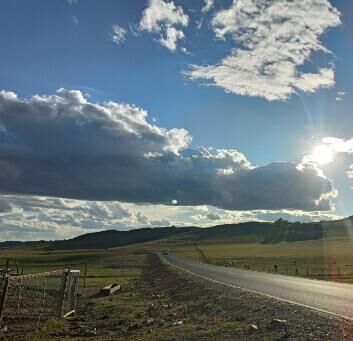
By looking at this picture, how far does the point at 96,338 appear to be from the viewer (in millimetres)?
16219

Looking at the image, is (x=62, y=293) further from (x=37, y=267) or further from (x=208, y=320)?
(x=37, y=267)

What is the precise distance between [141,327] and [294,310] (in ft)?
17.4

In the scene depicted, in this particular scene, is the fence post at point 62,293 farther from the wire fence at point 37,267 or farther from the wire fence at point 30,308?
the wire fence at point 37,267

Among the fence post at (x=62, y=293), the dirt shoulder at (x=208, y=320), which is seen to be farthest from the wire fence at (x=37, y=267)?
the fence post at (x=62, y=293)

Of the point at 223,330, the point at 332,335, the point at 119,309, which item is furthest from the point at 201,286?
the point at 332,335

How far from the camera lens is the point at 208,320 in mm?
18625

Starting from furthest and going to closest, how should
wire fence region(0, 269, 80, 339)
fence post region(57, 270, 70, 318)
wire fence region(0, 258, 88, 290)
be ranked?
wire fence region(0, 258, 88, 290)
fence post region(57, 270, 70, 318)
wire fence region(0, 269, 80, 339)

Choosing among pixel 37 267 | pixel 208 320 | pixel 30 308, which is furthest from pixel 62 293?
pixel 37 267

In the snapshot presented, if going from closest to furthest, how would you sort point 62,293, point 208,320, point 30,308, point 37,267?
point 208,320 → point 62,293 → point 30,308 → point 37,267

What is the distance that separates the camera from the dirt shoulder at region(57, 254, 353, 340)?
14648 mm

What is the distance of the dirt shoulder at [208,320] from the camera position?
48.1 ft

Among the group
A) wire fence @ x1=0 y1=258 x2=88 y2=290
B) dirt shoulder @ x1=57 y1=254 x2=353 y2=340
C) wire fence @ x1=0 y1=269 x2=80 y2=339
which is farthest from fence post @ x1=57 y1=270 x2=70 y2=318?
wire fence @ x1=0 y1=258 x2=88 y2=290

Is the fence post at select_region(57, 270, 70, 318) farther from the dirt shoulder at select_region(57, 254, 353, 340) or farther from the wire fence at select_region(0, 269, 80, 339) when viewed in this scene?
the dirt shoulder at select_region(57, 254, 353, 340)

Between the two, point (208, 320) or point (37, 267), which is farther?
point (37, 267)
